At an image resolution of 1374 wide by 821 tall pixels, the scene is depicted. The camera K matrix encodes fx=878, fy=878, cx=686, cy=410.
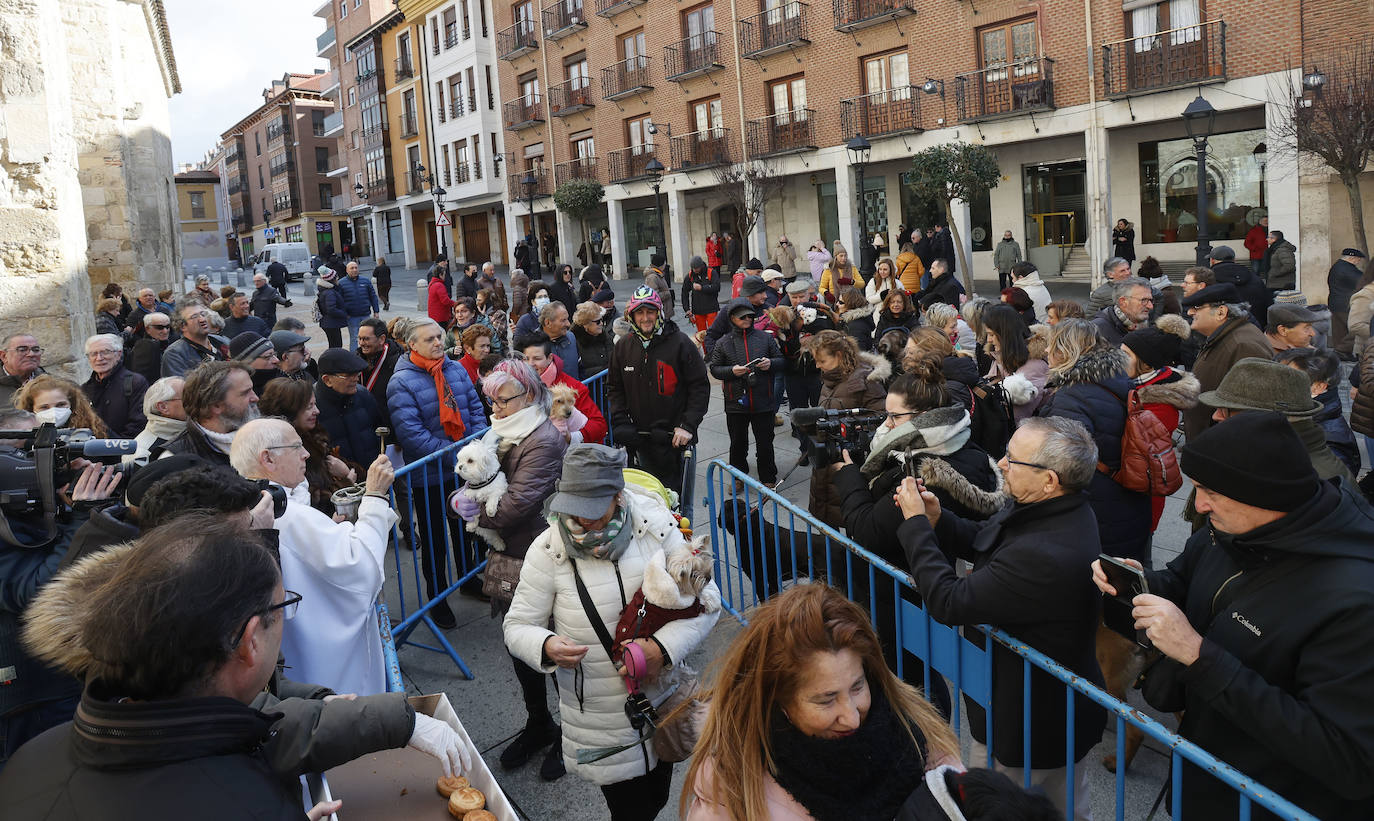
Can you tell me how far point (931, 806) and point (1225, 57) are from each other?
21.5 metres

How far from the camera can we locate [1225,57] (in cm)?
1831

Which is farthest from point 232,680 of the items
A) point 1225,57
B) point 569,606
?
point 1225,57

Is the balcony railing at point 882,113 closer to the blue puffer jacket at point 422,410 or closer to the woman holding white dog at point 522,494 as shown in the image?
the blue puffer jacket at point 422,410

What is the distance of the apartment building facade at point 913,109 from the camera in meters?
19.1

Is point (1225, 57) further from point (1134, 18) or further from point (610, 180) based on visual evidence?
point (610, 180)

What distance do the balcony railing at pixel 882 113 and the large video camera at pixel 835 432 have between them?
69.6 ft

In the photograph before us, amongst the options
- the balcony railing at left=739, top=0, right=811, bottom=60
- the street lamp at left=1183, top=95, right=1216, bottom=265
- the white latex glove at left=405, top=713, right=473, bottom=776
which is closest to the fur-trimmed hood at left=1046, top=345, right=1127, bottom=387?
the white latex glove at left=405, top=713, right=473, bottom=776

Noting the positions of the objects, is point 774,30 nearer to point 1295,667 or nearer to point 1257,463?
point 1257,463

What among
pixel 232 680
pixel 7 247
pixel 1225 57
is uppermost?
pixel 1225 57

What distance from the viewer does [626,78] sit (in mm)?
30719

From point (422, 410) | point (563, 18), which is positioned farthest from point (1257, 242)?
point (563, 18)

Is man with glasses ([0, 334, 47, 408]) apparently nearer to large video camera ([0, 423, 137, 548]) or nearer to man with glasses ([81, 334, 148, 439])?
man with glasses ([81, 334, 148, 439])

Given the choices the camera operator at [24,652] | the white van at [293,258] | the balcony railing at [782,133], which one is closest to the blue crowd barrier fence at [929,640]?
the camera operator at [24,652]

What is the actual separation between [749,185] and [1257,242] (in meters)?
13.8
